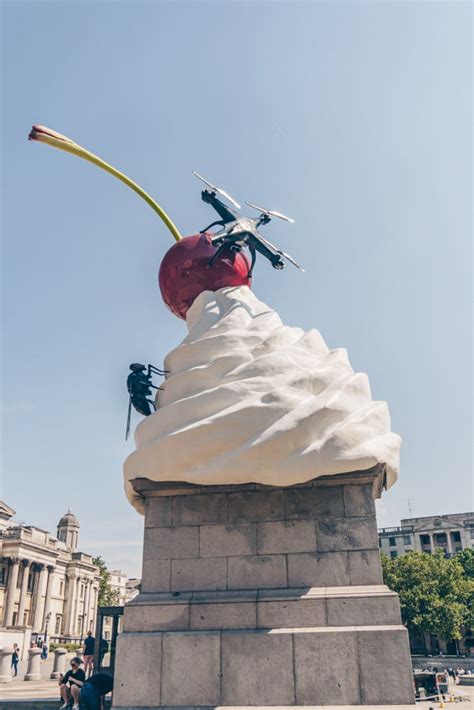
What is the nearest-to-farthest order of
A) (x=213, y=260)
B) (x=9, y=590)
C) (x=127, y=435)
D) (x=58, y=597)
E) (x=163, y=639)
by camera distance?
(x=163, y=639) < (x=127, y=435) < (x=213, y=260) < (x=9, y=590) < (x=58, y=597)

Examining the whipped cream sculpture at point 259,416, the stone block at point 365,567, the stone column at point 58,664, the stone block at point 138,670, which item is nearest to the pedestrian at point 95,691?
the stone block at point 138,670

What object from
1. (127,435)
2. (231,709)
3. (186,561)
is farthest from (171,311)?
(231,709)

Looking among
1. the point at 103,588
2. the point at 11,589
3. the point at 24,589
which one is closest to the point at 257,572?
the point at 11,589

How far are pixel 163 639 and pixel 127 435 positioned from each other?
4400mm

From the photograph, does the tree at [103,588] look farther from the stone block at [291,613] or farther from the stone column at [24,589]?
the stone block at [291,613]

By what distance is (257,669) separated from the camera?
30.4 ft

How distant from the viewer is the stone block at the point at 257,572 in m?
10.2

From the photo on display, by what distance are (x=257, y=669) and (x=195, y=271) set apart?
8843 millimetres

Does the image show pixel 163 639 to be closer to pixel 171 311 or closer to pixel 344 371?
pixel 344 371

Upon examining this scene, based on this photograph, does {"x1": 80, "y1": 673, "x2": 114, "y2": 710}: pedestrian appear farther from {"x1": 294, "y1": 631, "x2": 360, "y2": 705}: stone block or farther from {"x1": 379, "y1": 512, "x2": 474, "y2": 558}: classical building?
{"x1": 379, "y1": 512, "x2": 474, "y2": 558}: classical building

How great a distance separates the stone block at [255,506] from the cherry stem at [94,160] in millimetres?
7774

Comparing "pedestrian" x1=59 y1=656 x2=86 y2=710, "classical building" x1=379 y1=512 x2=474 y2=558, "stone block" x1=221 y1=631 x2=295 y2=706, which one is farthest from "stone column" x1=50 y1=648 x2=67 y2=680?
"classical building" x1=379 y1=512 x2=474 y2=558

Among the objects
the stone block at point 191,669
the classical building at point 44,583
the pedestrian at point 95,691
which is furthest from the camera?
the classical building at point 44,583

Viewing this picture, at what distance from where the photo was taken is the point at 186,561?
10.6m
